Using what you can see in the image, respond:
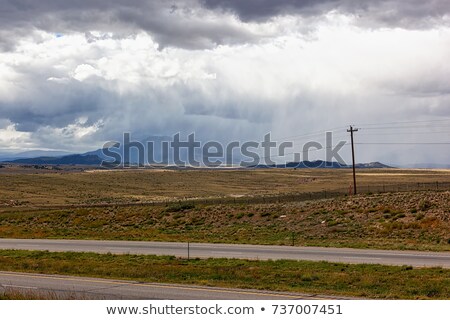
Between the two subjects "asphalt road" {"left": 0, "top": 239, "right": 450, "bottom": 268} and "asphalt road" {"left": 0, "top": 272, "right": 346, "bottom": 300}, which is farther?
"asphalt road" {"left": 0, "top": 239, "right": 450, "bottom": 268}

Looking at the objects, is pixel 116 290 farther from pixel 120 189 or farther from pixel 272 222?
pixel 120 189

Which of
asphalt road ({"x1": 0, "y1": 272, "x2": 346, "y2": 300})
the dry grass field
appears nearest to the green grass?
asphalt road ({"x1": 0, "y1": 272, "x2": 346, "y2": 300})

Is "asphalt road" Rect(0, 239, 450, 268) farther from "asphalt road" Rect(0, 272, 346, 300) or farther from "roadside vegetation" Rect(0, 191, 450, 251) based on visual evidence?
"asphalt road" Rect(0, 272, 346, 300)

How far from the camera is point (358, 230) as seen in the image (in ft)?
163

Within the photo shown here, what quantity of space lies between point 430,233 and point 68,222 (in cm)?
4217

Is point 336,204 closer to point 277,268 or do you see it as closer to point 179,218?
point 179,218

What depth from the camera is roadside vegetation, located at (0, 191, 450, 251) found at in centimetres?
4659

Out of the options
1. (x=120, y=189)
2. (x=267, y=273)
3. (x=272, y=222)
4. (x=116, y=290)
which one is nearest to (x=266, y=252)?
(x=267, y=273)

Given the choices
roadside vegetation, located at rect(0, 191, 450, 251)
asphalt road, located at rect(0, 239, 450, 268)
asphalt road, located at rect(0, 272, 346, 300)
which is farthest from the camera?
roadside vegetation, located at rect(0, 191, 450, 251)

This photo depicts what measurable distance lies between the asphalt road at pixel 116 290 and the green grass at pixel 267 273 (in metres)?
1.24

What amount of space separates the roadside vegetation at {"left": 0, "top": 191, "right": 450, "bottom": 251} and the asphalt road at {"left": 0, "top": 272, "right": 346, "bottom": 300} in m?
21.0

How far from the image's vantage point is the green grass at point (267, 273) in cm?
1972

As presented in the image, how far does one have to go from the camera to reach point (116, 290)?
65.2 feet

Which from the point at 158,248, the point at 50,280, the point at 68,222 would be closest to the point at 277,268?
the point at 50,280
